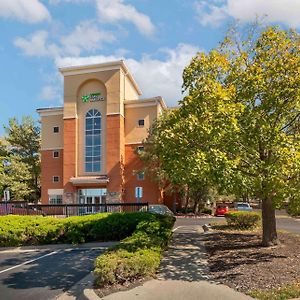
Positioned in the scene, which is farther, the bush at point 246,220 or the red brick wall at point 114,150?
the red brick wall at point 114,150

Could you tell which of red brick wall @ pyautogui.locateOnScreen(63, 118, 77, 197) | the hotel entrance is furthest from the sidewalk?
red brick wall @ pyautogui.locateOnScreen(63, 118, 77, 197)

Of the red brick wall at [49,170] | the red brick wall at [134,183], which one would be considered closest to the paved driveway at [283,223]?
the red brick wall at [134,183]

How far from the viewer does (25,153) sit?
59500mm

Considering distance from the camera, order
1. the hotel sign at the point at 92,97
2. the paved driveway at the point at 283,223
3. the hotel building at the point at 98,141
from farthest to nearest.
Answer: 1. the hotel sign at the point at 92,97
2. the hotel building at the point at 98,141
3. the paved driveway at the point at 283,223

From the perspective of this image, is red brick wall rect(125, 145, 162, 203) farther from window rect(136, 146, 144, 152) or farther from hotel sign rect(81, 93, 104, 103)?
hotel sign rect(81, 93, 104, 103)

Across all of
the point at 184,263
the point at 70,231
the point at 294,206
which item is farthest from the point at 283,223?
the point at 184,263

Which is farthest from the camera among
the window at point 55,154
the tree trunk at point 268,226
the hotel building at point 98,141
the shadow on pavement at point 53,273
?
the window at point 55,154

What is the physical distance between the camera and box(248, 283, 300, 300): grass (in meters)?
6.71

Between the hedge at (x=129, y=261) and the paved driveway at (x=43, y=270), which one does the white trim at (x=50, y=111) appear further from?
the hedge at (x=129, y=261)

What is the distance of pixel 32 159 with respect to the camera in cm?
5934

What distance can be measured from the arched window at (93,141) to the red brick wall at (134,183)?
3703mm

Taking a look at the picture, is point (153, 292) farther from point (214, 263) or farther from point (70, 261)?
point (70, 261)

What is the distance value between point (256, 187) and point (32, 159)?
2088 inches

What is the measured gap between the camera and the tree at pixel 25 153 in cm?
5619
